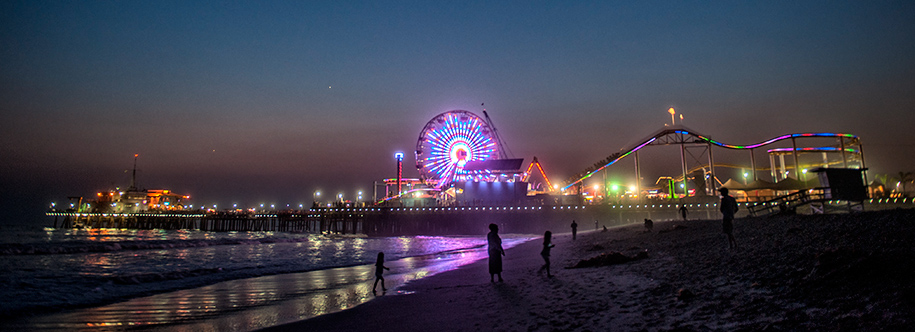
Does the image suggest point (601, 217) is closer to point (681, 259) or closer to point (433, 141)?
point (433, 141)

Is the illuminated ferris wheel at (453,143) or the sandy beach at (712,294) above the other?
the illuminated ferris wheel at (453,143)

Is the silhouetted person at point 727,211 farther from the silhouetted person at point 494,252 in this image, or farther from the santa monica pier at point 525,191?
the santa monica pier at point 525,191

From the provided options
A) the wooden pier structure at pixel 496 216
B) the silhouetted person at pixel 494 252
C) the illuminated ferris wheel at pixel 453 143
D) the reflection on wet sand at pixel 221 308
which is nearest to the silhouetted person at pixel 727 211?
the silhouetted person at pixel 494 252

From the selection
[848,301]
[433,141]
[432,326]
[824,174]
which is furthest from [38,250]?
[433,141]

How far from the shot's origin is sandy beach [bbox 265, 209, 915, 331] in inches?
153

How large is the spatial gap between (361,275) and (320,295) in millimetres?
4338

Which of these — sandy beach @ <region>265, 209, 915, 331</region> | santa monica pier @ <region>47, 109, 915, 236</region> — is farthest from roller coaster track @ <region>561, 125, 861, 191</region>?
sandy beach @ <region>265, 209, 915, 331</region>

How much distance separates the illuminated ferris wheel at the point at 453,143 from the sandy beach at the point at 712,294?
5965cm

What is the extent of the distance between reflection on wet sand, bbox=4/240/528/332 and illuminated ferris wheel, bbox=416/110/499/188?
57.4 meters

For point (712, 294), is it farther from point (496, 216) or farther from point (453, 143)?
point (453, 143)

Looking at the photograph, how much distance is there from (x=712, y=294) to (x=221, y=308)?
9.03 metres

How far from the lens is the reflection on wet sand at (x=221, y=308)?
696 centimetres

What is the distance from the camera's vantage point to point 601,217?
5341 centimetres

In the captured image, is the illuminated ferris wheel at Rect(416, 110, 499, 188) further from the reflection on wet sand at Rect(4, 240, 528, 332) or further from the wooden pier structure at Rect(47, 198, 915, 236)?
the reflection on wet sand at Rect(4, 240, 528, 332)
